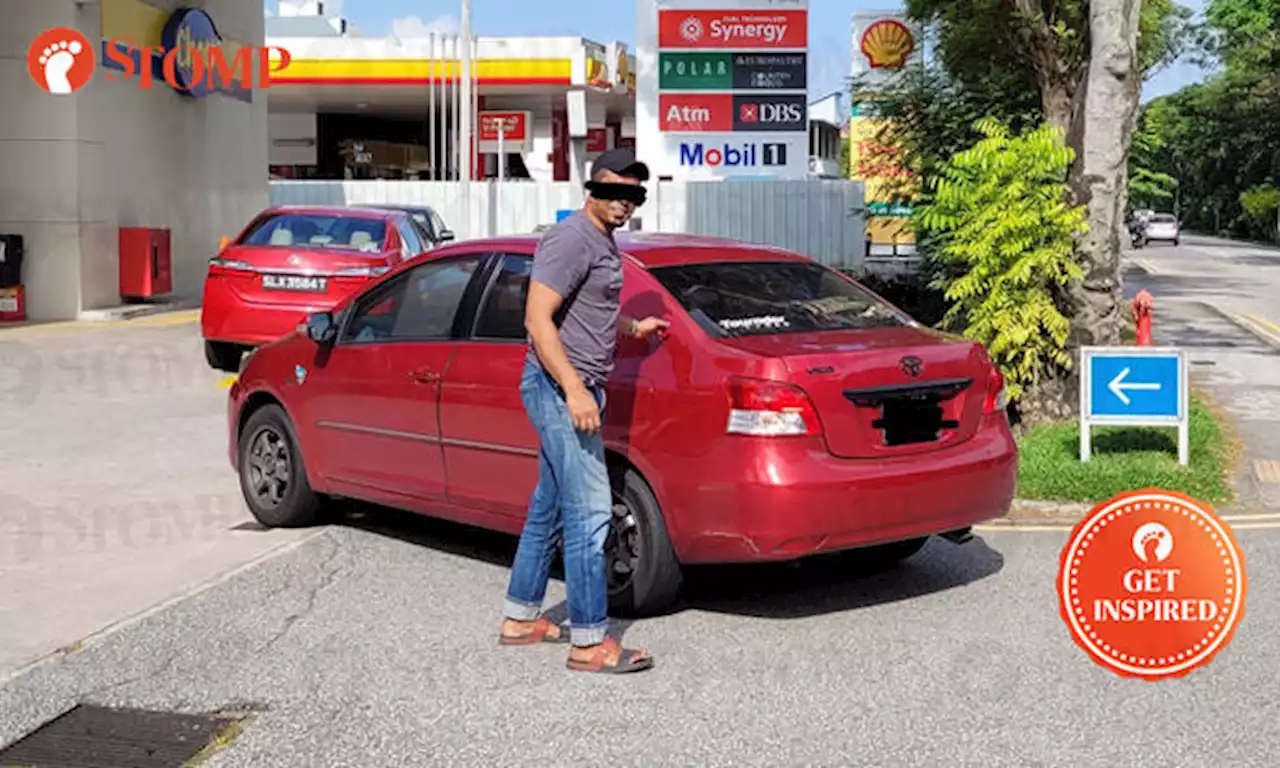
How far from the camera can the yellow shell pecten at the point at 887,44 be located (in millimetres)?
20234

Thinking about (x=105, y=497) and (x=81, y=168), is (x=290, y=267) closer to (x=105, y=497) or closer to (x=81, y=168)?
(x=105, y=497)

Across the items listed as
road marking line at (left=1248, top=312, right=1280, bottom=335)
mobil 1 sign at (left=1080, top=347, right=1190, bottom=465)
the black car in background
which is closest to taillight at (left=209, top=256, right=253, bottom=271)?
the black car in background

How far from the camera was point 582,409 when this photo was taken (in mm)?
5734

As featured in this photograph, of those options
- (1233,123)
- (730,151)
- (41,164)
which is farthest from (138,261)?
(1233,123)

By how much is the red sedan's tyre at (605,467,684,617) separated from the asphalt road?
0.42ft

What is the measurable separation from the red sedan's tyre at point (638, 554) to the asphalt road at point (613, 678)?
0.13 m

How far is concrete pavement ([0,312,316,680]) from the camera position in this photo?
7.11 metres

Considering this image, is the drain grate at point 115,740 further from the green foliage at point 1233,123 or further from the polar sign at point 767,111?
the green foliage at point 1233,123

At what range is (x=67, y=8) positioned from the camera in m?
20.7

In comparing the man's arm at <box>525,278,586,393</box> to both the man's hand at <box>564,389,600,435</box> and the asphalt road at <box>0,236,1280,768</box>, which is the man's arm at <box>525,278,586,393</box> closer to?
the man's hand at <box>564,389,600,435</box>

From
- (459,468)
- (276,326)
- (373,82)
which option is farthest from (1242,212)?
(459,468)

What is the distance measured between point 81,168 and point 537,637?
16548 millimetres

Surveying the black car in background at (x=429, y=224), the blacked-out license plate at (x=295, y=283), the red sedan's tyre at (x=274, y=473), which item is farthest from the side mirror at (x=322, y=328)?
the black car in background at (x=429, y=224)

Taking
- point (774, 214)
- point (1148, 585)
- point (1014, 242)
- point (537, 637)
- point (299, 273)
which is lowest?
point (537, 637)
